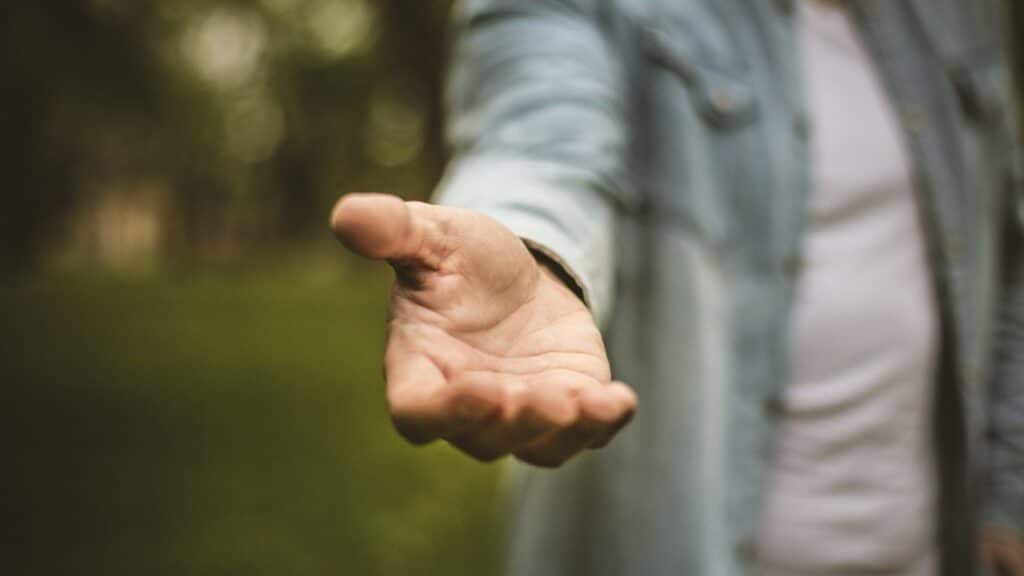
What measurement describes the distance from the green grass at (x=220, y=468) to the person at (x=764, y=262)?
2.97m

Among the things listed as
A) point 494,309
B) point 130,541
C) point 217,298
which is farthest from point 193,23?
point 494,309

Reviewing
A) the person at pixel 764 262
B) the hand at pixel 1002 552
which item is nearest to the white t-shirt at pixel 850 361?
the person at pixel 764 262

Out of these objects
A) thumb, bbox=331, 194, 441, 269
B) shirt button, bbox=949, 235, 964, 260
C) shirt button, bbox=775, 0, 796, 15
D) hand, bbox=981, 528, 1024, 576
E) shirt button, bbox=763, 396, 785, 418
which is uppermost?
shirt button, bbox=775, 0, 796, 15

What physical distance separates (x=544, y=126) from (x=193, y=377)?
795 cm

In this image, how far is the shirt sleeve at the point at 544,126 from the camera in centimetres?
140

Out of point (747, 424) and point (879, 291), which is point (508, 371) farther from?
point (879, 291)

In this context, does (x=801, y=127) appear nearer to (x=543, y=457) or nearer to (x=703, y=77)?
(x=703, y=77)

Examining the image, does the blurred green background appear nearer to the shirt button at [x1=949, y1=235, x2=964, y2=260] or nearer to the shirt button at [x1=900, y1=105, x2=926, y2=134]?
the shirt button at [x1=949, y1=235, x2=964, y2=260]

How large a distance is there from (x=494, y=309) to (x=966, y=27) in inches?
59.4

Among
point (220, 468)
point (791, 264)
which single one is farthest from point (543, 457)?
point (220, 468)

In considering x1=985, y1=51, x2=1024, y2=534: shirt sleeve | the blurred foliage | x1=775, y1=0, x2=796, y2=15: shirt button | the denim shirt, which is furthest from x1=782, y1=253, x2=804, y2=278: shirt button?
the blurred foliage

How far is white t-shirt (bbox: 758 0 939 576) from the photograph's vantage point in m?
1.78

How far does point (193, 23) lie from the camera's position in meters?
9.88

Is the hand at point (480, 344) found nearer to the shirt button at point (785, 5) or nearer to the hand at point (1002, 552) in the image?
the shirt button at point (785, 5)
